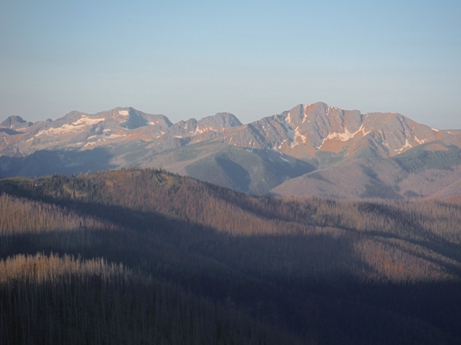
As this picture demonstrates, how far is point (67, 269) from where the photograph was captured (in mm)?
94438

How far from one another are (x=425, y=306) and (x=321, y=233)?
40571 mm

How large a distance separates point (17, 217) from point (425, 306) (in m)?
81.5

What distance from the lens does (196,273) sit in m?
123

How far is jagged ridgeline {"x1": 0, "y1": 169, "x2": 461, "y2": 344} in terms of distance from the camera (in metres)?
85.1

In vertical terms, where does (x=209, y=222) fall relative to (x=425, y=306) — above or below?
above

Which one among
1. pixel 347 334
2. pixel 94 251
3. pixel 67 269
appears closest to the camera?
pixel 67 269

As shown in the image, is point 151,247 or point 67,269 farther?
point 151,247

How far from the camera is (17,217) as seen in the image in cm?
13725

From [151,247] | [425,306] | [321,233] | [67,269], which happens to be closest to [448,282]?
[425,306]

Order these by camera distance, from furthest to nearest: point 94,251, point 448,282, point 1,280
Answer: point 448,282
point 94,251
point 1,280

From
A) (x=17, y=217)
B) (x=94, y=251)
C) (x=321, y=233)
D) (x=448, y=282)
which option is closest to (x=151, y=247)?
(x=94, y=251)

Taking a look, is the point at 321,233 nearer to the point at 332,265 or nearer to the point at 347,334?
the point at 332,265

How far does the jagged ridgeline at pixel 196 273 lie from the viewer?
85.1m

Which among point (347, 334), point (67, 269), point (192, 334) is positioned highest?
point (67, 269)
